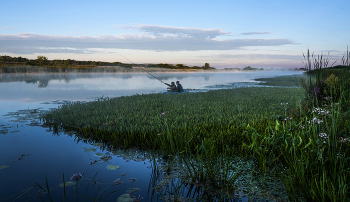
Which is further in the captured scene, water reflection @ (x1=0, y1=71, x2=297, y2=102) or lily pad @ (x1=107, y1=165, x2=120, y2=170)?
water reflection @ (x1=0, y1=71, x2=297, y2=102)

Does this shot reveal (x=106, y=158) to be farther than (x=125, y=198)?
Yes

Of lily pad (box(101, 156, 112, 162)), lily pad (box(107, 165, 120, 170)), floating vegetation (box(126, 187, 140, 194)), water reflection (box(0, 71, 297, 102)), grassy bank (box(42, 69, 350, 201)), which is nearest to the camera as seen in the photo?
grassy bank (box(42, 69, 350, 201))

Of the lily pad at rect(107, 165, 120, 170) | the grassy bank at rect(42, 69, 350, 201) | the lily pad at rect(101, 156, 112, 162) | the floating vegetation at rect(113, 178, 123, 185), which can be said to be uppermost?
the grassy bank at rect(42, 69, 350, 201)

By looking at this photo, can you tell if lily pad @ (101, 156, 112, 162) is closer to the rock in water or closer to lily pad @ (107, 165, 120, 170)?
lily pad @ (107, 165, 120, 170)

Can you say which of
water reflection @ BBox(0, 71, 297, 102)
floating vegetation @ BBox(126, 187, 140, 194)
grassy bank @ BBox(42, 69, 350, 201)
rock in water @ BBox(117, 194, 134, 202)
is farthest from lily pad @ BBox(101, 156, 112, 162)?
water reflection @ BBox(0, 71, 297, 102)

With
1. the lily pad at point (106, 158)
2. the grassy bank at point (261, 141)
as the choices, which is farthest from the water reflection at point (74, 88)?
the lily pad at point (106, 158)

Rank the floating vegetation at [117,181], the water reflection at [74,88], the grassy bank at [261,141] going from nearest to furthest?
the grassy bank at [261,141] → the floating vegetation at [117,181] → the water reflection at [74,88]

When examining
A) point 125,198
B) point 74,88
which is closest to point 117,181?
point 125,198

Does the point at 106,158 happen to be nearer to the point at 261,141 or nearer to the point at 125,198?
the point at 125,198

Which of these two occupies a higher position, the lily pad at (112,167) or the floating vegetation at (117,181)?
the lily pad at (112,167)

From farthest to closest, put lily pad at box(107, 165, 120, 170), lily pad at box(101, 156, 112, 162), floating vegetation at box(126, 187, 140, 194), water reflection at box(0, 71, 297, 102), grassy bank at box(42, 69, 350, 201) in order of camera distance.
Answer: water reflection at box(0, 71, 297, 102) → lily pad at box(101, 156, 112, 162) → lily pad at box(107, 165, 120, 170) → floating vegetation at box(126, 187, 140, 194) → grassy bank at box(42, 69, 350, 201)

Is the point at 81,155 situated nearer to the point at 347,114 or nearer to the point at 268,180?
the point at 268,180

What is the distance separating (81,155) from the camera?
17.3 ft

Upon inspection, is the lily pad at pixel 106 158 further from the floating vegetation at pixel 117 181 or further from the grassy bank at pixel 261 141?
the floating vegetation at pixel 117 181
